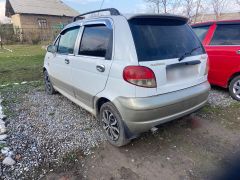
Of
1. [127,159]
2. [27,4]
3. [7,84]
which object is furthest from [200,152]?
[27,4]

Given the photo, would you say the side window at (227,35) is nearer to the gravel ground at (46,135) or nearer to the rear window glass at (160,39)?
the rear window glass at (160,39)

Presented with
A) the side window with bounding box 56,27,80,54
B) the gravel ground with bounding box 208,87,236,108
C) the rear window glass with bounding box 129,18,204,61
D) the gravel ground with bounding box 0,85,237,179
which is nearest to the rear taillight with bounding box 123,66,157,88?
the rear window glass with bounding box 129,18,204,61

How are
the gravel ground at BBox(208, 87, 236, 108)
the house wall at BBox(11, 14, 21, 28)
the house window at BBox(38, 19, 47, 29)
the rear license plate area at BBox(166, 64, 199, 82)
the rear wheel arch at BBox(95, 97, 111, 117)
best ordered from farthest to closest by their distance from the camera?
the house window at BBox(38, 19, 47, 29)
the house wall at BBox(11, 14, 21, 28)
the gravel ground at BBox(208, 87, 236, 108)
the rear wheel arch at BBox(95, 97, 111, 117)
the rear license plate area at BBox(166, 64, 199, 82)

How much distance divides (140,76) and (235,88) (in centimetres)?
309

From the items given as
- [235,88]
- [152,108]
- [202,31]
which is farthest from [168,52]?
[202,31]

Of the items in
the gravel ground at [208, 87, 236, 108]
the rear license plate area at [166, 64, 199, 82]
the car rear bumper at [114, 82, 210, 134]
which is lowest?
the gravel ground at [208, 87, 236, 108]

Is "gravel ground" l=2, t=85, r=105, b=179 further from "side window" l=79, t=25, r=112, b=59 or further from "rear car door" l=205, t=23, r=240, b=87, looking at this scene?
"rear car door" l=205, t=23, r=240, b=87

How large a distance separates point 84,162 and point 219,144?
1.94 meters

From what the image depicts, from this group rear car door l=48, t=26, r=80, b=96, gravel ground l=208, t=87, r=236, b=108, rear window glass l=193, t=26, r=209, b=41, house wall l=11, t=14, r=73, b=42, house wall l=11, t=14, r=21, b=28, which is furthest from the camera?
house wall l=11, t=14, r=21, b=28

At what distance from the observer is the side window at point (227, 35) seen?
4.52 meters

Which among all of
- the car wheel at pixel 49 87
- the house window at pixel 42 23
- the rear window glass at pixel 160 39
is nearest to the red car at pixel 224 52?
the rear window glass at pixel 160 39

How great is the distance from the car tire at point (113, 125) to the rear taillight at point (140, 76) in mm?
534

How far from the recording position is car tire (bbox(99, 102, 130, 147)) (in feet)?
9.22

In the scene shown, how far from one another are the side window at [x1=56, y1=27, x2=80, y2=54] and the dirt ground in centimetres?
183
